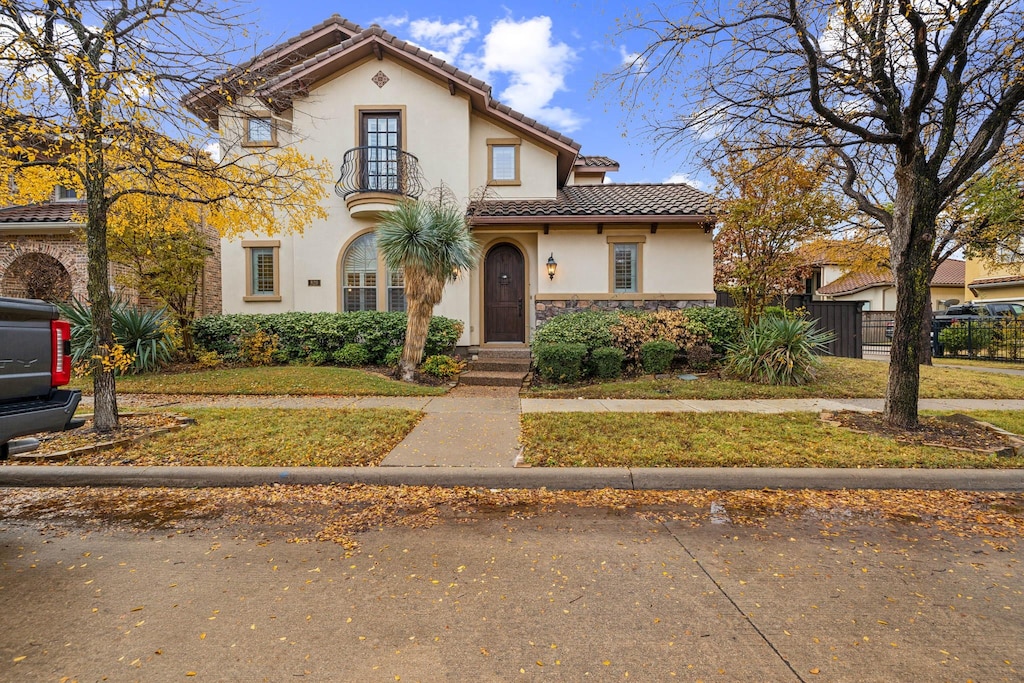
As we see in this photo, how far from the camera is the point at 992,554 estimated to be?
3.45m

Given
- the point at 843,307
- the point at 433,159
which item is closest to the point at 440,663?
the point at 433,159

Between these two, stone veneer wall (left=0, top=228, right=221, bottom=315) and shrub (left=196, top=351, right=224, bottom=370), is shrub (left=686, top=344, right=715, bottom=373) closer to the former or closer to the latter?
shrub (left=196, top=351, right=224, bottom=370)

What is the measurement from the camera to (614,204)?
12922mm

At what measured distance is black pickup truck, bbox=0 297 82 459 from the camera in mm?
3494

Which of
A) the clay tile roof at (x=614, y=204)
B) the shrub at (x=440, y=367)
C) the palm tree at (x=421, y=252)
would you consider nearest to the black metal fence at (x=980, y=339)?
the clay tile roof at (x=614, y=204)

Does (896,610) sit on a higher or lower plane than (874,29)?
lower

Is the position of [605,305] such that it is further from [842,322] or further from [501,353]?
[842,322]

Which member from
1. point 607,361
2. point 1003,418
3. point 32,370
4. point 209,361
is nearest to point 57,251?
point 209,361

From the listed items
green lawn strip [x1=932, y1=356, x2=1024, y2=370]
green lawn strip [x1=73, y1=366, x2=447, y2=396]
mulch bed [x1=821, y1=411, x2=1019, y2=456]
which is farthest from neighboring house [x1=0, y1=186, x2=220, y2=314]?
green lawn strip [x1=932, y1=356, x2=1024, y2=370]

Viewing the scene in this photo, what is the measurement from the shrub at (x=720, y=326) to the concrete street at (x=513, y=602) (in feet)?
25.0

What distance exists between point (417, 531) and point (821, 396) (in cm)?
811

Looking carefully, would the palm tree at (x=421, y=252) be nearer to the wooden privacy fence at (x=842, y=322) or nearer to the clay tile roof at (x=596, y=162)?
the clay tile roof at (x=596, y=162)

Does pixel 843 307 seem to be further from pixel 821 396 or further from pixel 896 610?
pixel 896 610

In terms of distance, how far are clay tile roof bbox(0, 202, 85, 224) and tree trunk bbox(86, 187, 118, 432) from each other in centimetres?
994
